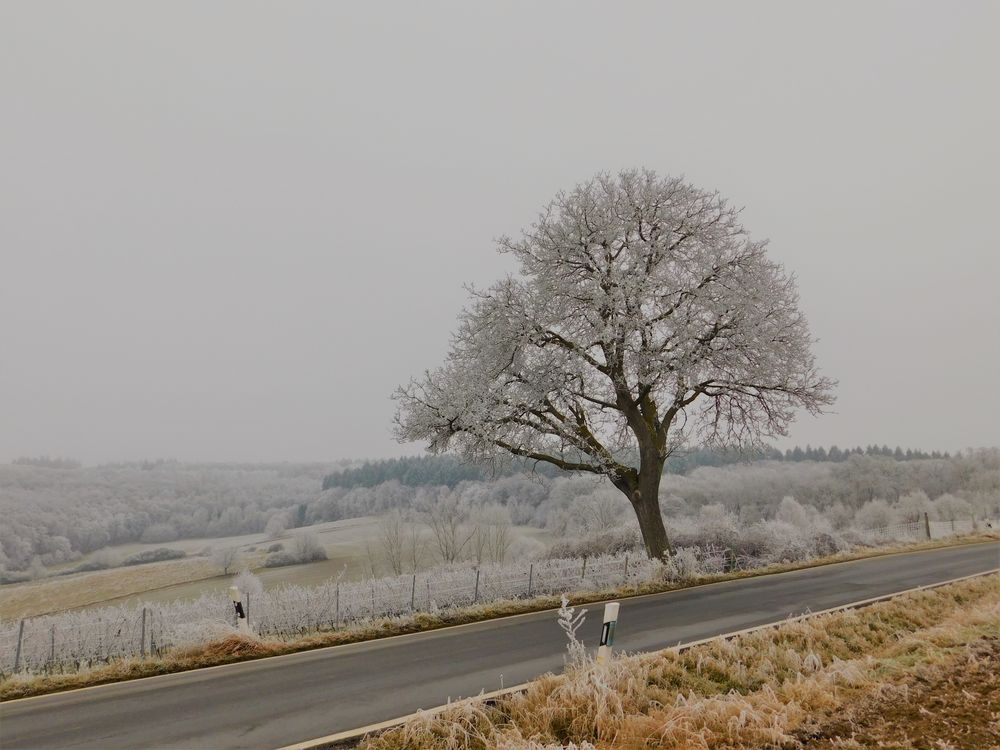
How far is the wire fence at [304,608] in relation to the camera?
13.1 m

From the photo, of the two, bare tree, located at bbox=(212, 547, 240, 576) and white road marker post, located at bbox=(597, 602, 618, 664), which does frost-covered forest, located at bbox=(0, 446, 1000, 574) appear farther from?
white road marker post, located at bbox=(597, 602, 618, 664)

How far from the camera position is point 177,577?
57.1 metres

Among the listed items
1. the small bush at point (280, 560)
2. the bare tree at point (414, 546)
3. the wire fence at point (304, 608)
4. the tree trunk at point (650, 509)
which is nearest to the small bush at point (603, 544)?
the wire fence at point (304, 608)

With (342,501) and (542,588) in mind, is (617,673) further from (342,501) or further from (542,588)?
(342,501)

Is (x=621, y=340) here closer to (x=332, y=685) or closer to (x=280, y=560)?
(x=332, y=685)

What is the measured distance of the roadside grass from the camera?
830cm

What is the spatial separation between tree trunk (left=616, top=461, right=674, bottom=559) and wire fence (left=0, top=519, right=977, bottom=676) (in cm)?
57

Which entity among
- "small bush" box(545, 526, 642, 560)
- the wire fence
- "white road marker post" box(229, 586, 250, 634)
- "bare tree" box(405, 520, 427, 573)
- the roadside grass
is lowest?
"bare tree" box(405, 520, 427, 573)

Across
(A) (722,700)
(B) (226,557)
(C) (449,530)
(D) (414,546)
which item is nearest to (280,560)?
(B) (226,557)

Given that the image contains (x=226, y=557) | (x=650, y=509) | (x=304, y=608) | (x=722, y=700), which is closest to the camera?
(x=722, y=700)

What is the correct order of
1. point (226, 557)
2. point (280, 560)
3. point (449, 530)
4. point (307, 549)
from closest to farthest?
point (449, 530)
point (226, 557)
point (280, 560)
point (307, 549)

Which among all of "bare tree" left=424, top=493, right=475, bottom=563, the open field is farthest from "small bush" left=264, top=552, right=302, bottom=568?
"bare tree" left=424, top=493, right=475, bottom=563

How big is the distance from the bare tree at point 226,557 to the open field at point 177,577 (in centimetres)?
58

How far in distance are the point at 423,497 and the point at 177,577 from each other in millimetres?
27003
